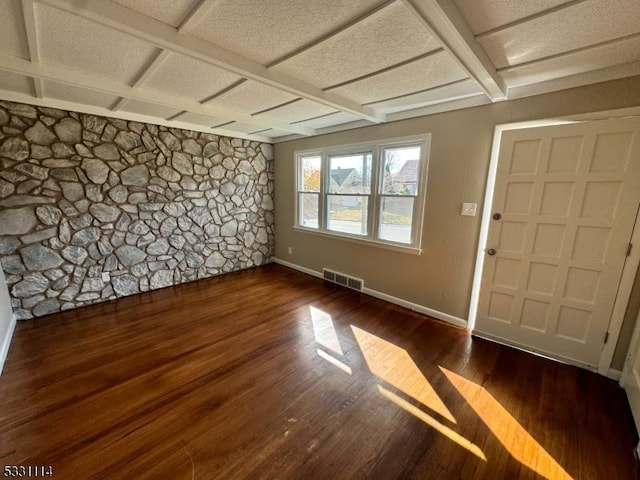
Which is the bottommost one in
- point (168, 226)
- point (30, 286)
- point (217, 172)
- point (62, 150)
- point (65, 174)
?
point (30, 286)

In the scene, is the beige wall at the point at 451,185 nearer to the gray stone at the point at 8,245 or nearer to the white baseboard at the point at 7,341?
the white baseboard at the point at 7,341

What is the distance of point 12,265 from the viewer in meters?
2.83

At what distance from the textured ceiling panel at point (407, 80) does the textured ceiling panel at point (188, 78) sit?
1036 millimetres

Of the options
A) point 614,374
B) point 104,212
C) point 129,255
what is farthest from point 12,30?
point 614,374

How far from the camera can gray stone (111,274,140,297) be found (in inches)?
140

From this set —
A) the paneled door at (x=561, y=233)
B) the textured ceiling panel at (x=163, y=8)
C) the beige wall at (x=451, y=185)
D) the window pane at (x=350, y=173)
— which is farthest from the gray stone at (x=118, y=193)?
the paneled door at (x=561, y=233)

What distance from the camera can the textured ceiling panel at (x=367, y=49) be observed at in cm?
146

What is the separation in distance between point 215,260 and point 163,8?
3637mm

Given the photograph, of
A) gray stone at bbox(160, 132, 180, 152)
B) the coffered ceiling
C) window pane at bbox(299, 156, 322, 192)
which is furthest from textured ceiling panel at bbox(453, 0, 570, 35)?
gray stone at bbox(160, 132, 180, 152)

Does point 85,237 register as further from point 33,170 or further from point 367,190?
point 367,190

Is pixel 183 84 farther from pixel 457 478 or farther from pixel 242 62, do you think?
pixel 457 478

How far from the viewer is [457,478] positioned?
140 centimetres

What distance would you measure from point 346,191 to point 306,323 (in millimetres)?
2009

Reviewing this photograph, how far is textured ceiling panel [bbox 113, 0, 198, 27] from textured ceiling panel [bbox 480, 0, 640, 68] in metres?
1.72
